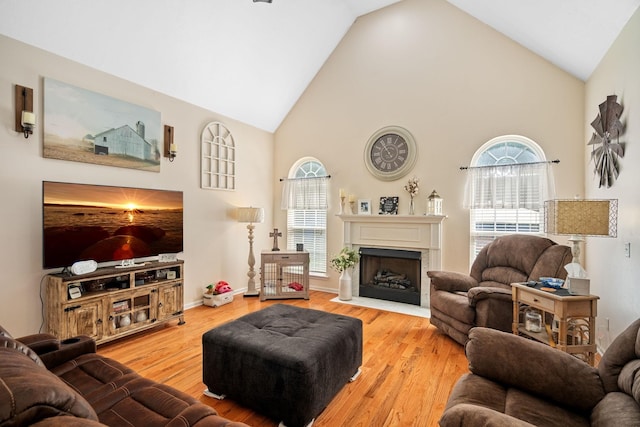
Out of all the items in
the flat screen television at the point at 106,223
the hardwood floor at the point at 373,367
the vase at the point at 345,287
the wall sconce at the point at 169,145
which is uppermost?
the wall sconce at the point at 169,145

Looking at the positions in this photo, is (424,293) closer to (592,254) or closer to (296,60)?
(592,254)

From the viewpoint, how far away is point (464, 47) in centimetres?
432

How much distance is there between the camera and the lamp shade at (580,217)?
7.68 ft

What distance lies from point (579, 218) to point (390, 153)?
2792mm

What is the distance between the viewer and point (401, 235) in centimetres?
465

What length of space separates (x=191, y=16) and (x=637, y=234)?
4674mm

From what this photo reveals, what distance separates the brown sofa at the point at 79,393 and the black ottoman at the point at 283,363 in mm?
562

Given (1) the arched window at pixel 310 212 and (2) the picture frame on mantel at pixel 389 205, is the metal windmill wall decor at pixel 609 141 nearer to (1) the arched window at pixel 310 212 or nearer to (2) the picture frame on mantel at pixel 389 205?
(2) the picture frame on mantel at pixel 389 205

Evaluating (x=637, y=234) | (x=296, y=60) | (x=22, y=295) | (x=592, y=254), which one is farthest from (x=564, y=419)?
(x=296, y=60)

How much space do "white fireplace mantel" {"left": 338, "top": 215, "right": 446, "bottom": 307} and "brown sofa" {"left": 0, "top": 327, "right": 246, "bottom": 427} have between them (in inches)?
143

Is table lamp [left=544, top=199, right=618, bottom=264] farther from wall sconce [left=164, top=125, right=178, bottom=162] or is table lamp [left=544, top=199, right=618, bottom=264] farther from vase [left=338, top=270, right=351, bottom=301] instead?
wall sconce [left=164, top=125, right=178, bottom=162]

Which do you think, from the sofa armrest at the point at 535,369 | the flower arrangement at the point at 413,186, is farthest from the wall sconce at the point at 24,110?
the flower arrangement at the point at 413,186

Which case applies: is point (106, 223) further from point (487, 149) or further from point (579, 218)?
point (487, 149)

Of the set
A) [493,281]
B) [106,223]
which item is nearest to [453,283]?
[493,281]
